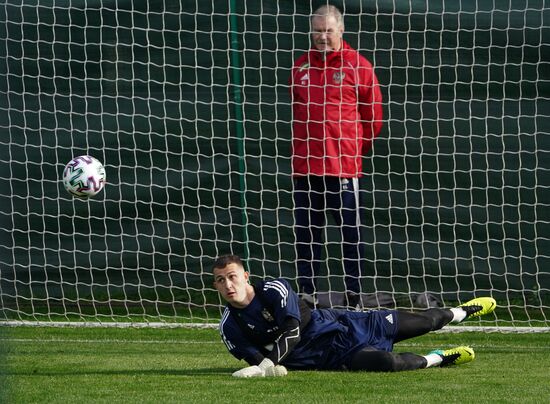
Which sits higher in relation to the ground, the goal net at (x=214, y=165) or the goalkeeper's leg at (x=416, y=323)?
the goal net at (x=214, y=165)

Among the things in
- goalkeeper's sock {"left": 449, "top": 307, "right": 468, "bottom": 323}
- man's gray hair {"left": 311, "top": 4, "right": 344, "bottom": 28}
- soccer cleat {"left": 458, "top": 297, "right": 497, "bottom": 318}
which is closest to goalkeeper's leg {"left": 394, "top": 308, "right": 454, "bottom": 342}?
goalkeeper's sock {"left": 449, "top": 307, "right": 468, "bottom": 323}

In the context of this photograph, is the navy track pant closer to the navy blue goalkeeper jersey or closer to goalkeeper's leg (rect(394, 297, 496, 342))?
goalkeeper's leg (rect(394, 297, 496, 342))

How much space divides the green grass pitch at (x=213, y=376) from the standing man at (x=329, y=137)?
113 cm

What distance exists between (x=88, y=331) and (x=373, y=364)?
A: 3.01m

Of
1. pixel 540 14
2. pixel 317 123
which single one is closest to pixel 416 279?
pixel 317 123

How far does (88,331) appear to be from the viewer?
913 cm

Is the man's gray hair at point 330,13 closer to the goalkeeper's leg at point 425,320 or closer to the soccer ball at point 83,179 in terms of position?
the soccer ball at point 83,179

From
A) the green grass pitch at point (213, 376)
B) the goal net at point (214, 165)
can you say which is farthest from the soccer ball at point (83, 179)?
the goal net at point (214, 165)

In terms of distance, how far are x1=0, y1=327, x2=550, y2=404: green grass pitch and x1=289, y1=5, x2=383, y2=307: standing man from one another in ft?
3.72

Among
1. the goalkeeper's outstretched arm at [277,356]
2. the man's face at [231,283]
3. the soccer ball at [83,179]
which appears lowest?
the goalkeeper's outstretched arm at [277,356]

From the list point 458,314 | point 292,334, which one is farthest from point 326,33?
point 292,334

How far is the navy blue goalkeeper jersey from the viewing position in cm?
674

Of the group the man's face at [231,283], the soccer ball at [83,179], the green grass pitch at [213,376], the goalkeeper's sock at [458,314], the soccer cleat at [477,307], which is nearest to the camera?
the green grass pitch at [213,376]

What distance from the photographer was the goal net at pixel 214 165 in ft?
33.1
